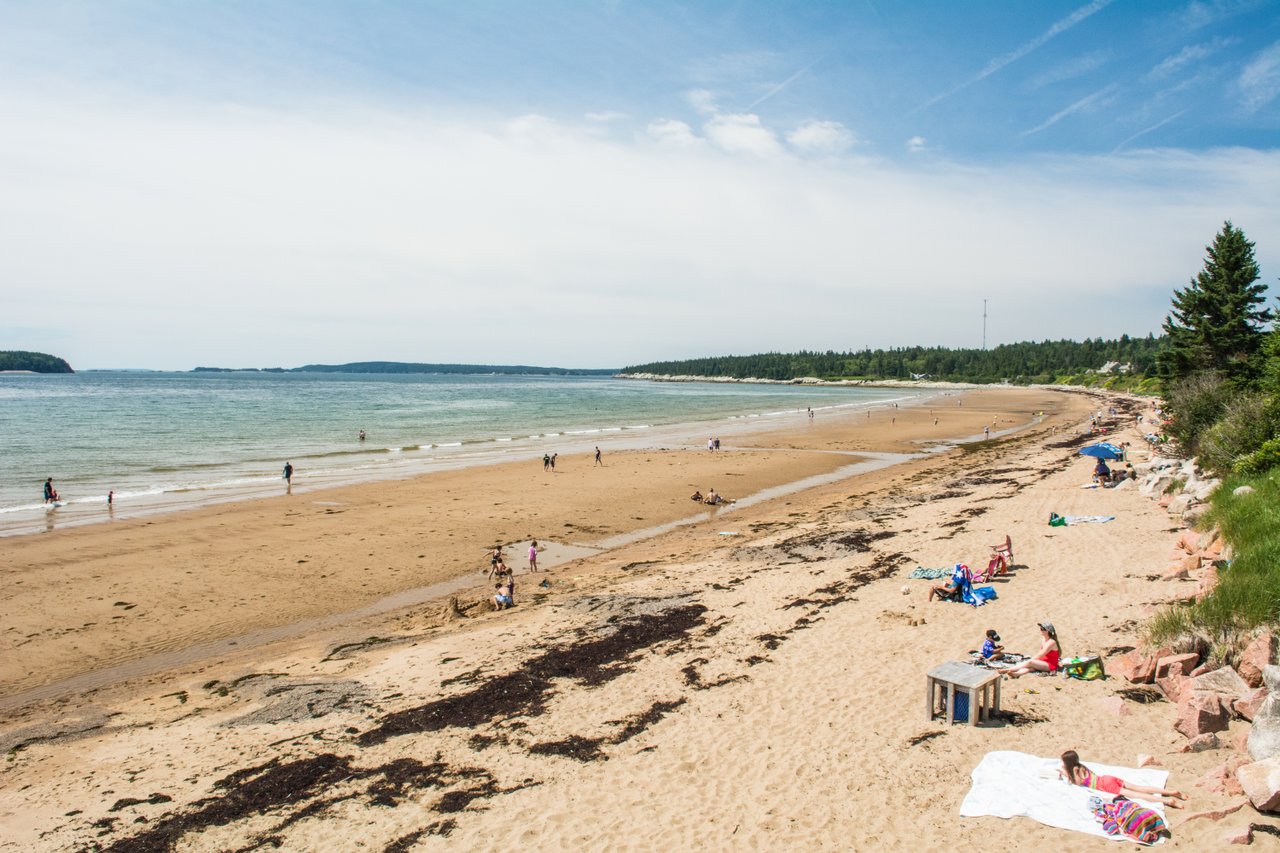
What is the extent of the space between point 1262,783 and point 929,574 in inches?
360

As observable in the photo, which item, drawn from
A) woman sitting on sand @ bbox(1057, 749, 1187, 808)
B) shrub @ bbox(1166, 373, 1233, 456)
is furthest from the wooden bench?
shrub @ bbox(1166, 373, 1233, 456)

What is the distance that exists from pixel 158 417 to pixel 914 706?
255 ft

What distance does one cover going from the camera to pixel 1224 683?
25.8 feet

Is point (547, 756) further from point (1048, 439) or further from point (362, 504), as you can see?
point (1048, 439)

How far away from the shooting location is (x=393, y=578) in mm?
18406

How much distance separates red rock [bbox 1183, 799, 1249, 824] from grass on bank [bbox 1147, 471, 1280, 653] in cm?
295

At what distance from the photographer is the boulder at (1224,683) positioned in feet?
25.3

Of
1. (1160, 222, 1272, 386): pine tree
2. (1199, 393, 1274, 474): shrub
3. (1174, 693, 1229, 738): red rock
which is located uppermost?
(1160, 222, 1272, 386): pine tree

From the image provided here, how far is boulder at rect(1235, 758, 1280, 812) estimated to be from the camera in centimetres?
596

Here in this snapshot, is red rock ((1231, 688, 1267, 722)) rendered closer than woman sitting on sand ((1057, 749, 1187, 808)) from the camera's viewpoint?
No

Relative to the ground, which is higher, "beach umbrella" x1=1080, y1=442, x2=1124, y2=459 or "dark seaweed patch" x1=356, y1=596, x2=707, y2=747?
"beach umbrella" x1=1080, y1=442, x2=1124, y2=459

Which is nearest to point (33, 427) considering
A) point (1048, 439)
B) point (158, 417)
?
point (158, 417)

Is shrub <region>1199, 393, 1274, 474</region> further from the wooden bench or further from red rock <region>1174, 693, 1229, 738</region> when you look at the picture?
the wooden bench

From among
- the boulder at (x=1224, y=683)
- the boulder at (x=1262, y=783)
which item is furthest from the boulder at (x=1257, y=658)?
the boulder at (x=1262, y=783)
